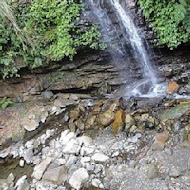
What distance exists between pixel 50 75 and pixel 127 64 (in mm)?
1798

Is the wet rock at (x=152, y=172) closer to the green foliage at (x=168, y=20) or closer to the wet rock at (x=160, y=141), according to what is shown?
the wet rock at (x=160, y=141)

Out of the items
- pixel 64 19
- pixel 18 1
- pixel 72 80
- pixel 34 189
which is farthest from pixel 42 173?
pixel 18 1

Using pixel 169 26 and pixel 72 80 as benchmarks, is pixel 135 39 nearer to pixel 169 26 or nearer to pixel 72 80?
pixel 169 26

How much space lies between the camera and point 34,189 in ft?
15.8

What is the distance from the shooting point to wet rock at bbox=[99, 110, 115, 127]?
579cm

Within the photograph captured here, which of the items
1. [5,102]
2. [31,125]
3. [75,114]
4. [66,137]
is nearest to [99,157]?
[66,137]

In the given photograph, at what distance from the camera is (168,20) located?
6133 mm

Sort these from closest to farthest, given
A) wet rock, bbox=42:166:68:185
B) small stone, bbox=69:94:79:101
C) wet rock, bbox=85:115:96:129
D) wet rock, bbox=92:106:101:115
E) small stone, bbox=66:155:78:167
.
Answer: wet rock, bbox=42:166:68:185 → small stone, bbox=66:155:78:167 → wet rock, bbox=85:115:96:129 → wet rock, bbox=92:106:101:115 → small stone, bbox=69:94:79:101

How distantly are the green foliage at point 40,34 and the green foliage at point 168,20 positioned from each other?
117 centimetres

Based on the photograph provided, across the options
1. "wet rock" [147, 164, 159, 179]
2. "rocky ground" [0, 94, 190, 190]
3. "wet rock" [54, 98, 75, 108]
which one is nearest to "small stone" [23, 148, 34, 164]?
"rocky ground" [0, 94, 190, 190]

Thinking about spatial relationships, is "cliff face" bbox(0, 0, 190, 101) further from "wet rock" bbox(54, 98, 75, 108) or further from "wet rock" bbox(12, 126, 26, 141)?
"wet rock" bbox(12, 126, 26, 141)

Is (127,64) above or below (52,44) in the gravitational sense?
below

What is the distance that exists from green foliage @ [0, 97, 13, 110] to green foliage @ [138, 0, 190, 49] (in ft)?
11.6

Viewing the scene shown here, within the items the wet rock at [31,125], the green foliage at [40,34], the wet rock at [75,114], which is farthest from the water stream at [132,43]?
the wet rock at [31,125]
